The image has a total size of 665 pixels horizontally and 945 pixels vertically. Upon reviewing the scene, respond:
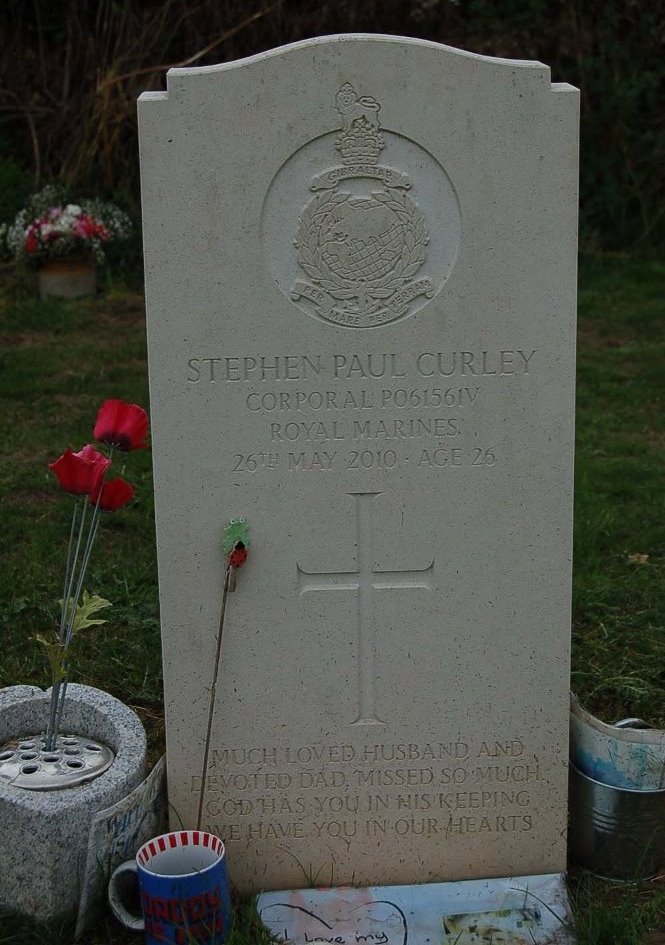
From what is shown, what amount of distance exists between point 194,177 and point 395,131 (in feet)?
1.44

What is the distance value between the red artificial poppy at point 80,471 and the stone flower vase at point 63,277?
6.01 m

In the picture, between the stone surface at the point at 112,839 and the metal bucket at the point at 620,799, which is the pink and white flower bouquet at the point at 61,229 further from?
the metal bucket at the point at 620,799

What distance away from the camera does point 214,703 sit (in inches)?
116

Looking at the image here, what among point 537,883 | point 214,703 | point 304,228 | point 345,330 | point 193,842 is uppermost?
point 304,228

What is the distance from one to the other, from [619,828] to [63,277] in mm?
6559

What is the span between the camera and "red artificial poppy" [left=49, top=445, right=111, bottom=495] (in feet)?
9.30

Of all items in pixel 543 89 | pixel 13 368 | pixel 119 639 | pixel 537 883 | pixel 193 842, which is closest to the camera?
pixel 543 89

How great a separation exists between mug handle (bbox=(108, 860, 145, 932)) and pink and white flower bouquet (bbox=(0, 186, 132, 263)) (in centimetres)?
634

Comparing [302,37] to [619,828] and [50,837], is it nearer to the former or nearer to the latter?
[619,828]

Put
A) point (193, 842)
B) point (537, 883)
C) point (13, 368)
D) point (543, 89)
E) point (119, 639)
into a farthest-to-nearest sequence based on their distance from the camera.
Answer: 1. point (13, 368)
2. point (119, 639)
3. point (537, 883)
4. point (193, 842)
5. point (543, 89)

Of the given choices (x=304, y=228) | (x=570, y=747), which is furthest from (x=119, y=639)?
(x=304, y=228)

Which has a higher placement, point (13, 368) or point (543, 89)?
point (543, 89)

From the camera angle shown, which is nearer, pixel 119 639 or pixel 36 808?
pixel 36 808

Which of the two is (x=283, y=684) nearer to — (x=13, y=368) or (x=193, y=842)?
(x=193, y=842)
